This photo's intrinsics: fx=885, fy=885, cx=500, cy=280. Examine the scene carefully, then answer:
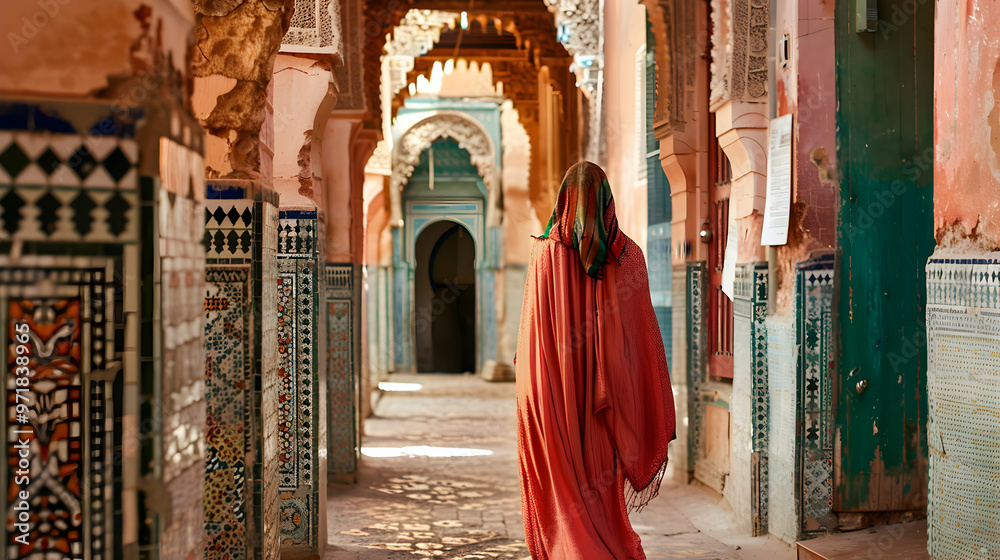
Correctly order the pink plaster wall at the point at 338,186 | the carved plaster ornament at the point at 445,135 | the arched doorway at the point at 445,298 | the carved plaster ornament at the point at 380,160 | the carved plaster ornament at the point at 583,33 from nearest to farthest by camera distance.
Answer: the pink plaster wall at the point at 338,186
the carved plaster ornament at the point at 583,33
the carved plaster ornament at the point at 380,160
the carved plaster ornament at the point at 445,135
the arched doorway at the point at 445,298

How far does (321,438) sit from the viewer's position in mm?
4004

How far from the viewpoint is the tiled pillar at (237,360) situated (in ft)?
8.02

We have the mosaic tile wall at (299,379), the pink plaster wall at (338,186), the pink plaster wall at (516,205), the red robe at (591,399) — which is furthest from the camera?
the pink plaster wall at (516,205)

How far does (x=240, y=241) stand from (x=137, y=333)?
3.88 ft

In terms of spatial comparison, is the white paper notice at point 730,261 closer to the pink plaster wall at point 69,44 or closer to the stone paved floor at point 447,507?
the stone paved floor at point 447,507

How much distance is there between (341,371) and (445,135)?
8.48m

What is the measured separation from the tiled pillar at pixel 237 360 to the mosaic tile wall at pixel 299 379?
1.28m

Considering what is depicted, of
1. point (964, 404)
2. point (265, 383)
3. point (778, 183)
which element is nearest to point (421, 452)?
point (778, 183)

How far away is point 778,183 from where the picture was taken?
3979 mm

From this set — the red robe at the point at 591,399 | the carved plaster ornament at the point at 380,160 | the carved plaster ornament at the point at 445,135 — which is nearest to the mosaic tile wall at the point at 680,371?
the red robe at the point at 591,399

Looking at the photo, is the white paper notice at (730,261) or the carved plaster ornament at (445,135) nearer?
the white paper notice at (730,261)

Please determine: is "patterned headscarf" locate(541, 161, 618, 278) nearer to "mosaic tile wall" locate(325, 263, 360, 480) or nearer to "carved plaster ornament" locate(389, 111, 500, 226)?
"mosaic tile wall" locate(325, 263, 360, 480)

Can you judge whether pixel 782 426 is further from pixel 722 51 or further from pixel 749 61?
pixel 722 51

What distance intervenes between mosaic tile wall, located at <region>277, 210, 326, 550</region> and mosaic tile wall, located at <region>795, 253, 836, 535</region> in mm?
2089
